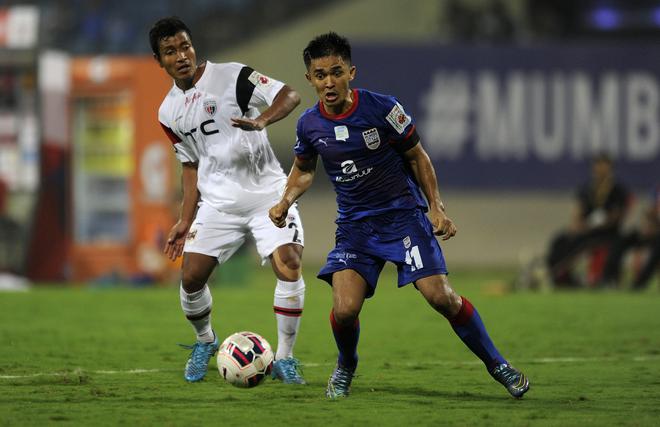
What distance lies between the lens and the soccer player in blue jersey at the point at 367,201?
257 inches

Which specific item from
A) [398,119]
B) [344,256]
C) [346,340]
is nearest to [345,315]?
[346,340]

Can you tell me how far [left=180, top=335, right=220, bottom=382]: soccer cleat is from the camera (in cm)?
748

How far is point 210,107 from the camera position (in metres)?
7.54

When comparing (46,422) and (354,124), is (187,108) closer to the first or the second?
(354,124)

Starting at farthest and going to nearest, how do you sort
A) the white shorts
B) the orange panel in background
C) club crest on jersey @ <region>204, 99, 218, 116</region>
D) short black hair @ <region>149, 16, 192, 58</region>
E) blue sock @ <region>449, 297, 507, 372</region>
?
the orange panel in background < club crest on jersey @ <region>204, 99, 218, 116</region> < the white shorts < short black hair @ <region>149, 16, 192, 58</region> < blue sock @ <region>449, 297, 507, 372</region>

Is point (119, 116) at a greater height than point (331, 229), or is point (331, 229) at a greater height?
point (119, 116)

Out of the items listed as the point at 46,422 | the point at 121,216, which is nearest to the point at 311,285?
the point at 121,216

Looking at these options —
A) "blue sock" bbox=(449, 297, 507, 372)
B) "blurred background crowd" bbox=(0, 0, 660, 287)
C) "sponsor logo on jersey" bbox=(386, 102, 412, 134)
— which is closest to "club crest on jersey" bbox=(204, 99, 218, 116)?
"sponsor logo on jersey" bbox=(386, 102, 412, 134)

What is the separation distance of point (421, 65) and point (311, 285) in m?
4.85

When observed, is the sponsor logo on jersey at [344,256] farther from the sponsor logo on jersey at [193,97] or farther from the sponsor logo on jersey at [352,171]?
the sponsor logo on jersey at [193,97]

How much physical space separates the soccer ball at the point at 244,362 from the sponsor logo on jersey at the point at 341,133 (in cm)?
140

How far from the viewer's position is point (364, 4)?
21750 millimetres

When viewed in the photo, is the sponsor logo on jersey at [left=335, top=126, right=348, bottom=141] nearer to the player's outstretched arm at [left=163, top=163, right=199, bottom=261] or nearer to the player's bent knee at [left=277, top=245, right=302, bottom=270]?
the player's bent knee at [left=277, top=245, right=302, bottom=270]

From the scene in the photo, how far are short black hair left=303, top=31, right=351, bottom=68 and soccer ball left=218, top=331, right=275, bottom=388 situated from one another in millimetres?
1741
